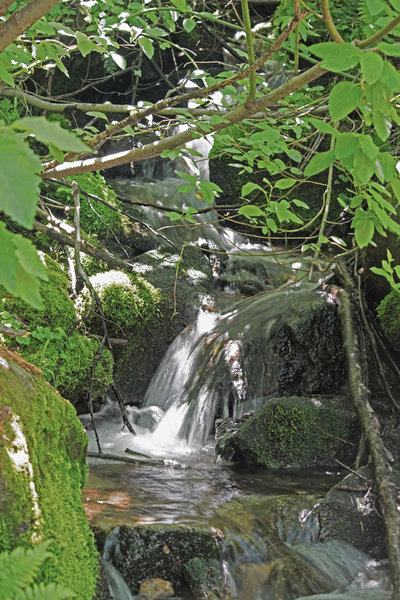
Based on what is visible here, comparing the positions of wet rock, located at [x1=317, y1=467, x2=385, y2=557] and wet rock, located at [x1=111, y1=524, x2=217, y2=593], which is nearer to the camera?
wet rock, located at [x1=111, y1=524, x2=217, y2=593]

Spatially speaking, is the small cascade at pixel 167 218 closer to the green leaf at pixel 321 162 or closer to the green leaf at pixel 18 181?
the green leaf at pixel 321 162

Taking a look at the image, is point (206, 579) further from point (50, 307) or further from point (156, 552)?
point (50, 307)

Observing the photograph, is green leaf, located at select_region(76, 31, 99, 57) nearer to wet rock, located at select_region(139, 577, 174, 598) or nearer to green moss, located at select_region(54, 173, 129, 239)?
wet rock, located at select_region(139, 577, 174, 598)

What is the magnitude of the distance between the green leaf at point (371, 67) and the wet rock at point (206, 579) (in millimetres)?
2512

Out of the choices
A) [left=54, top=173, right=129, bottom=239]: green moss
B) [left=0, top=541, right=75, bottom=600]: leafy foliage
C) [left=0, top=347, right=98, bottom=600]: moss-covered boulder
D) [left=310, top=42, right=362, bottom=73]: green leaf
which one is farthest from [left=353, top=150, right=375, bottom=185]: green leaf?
[left=54, top=173, right=129, bottom=239]: green moss

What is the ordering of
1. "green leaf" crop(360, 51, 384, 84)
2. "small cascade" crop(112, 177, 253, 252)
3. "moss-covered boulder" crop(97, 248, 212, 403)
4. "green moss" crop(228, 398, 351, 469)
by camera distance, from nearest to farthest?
"green leaf" crop(360, 51, 384, 84) → "green moss" crop(228, 398, 351, 469) → "moss-covered boulder" crop(97, 248, 212, 403) → "small cascade" crop(112, 177, 253, 252)

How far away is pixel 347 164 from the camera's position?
1662 mm

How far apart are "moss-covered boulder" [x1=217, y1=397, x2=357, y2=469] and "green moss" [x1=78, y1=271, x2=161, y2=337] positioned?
191 centimetres

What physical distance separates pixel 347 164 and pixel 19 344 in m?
3.51

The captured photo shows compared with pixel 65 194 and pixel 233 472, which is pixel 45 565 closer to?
pixel 233 472

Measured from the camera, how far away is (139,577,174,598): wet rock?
2.76m

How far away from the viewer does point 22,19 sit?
5.29 ft

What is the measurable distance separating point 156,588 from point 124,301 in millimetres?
3954

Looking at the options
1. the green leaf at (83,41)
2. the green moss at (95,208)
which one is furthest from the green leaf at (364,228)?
the green moss at (95,208)
